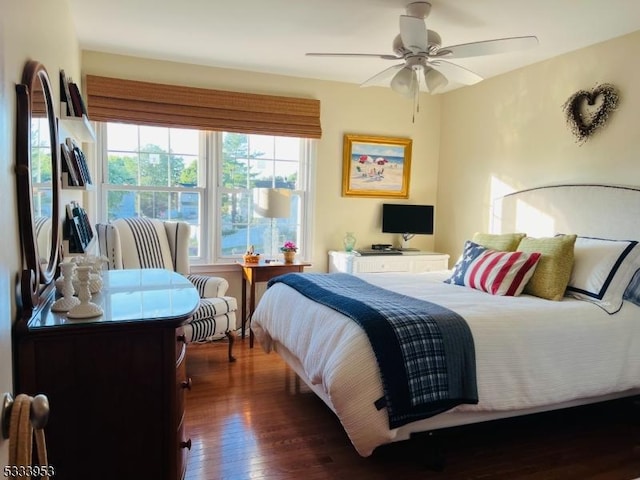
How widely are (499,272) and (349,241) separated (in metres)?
1.97

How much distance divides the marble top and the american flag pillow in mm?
1881

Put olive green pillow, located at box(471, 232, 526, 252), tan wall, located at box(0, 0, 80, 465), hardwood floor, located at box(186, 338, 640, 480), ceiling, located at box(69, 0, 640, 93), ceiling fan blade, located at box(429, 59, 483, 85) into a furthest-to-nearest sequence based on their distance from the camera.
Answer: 1. olive green pillow, located at box(471, 232, 526, 252)
2. ceiling fan blade, located at box(429, 59, 483, 85)
3. ceiling, located at box(69, 0, 640, 93)
4. hardwood floor, located at box(186, 338, 640, 480)
5. tan wall, located at box(0, 0, 80, 465)

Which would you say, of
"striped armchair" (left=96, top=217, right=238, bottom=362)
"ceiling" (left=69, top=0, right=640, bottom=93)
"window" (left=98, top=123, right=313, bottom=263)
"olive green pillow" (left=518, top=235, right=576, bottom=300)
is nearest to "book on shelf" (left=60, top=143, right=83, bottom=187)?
"striped armchair" (left=96, top=217, right=238, bottom=362)

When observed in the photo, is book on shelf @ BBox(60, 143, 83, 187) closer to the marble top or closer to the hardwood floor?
the marble top

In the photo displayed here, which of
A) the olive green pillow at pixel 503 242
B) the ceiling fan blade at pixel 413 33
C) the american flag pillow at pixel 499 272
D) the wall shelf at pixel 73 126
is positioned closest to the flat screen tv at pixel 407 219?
the olive green pillow at pixel 503 242

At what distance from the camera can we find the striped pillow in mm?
2936

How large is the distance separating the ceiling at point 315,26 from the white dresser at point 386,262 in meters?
1.75

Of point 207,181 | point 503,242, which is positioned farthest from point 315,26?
point 503,242

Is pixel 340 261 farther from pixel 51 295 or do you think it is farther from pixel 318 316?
pixel 51 295

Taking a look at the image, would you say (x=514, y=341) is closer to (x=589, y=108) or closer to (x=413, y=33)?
(x=413, y=33)

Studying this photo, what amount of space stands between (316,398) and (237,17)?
2.55 metres

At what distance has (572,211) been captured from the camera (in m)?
3.54

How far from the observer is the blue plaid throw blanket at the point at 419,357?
2049mm

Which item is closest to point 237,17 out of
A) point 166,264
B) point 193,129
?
point 193,129
